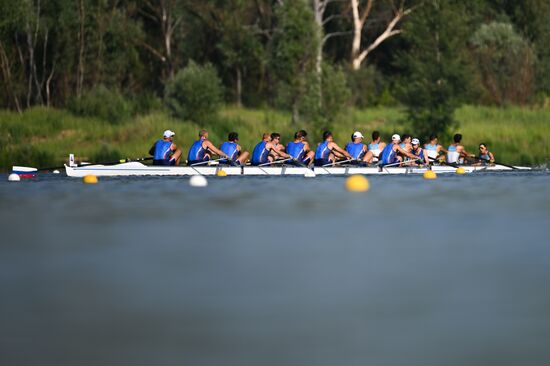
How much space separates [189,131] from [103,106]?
4294 mm

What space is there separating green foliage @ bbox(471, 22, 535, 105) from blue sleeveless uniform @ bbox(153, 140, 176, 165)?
84.3 ft

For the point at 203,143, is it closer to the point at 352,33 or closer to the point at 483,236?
the point at 483,236

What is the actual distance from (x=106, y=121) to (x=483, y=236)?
31.0 m

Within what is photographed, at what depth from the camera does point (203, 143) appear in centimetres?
2903

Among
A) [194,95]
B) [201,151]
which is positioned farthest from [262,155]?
[194,95]

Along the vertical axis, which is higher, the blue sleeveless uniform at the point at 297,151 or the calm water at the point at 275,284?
the calm water at the point at 275,284

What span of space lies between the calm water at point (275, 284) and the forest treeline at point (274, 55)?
2445 cm

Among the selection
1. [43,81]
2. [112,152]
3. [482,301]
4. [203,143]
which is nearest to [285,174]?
[203,143]

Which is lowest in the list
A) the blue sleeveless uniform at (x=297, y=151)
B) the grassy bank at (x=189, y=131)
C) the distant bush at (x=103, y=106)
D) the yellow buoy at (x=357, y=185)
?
the grassy bank at (x=189, y=131)

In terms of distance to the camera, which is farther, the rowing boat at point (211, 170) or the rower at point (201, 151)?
the rower at point (201, 151)

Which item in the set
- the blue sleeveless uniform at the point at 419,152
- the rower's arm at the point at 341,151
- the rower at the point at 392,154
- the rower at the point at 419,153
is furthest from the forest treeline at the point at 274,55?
the rower's arm at the point at 341,151

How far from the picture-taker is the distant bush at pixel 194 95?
146ft

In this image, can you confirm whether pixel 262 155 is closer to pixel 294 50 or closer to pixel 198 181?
pixel 198 181

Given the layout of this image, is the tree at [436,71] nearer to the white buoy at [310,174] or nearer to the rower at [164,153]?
the white buoy at [310,174]
